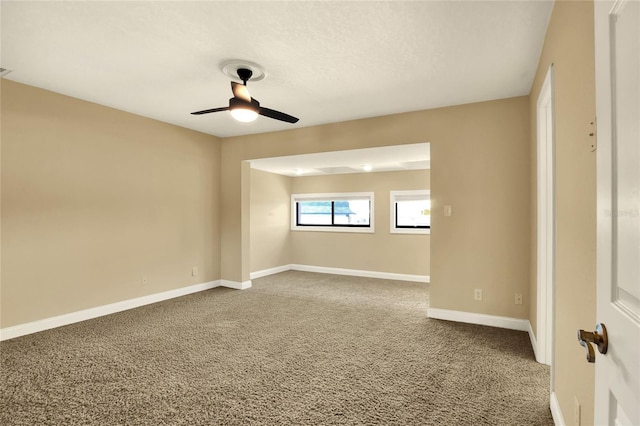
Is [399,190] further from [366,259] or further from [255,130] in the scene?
[255,130]

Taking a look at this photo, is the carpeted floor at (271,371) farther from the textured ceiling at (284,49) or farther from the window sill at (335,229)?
the window sill at (335,229)

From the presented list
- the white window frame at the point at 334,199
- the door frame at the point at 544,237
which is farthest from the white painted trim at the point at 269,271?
the door frame at the point at 544,237

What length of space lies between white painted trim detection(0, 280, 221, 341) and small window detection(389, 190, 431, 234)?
3.81 metres

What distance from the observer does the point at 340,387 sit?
7.69 feet

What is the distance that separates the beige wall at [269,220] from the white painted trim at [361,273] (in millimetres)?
480

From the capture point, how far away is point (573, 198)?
1.59 meters

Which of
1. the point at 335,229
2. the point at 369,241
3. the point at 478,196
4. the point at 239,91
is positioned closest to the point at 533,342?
the point at 478,196

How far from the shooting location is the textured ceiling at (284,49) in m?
2.11

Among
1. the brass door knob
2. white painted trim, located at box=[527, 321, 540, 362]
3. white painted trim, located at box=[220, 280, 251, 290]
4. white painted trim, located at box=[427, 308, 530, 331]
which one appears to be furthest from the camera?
white painted trim, located at box=[220, 280, 251, 290]

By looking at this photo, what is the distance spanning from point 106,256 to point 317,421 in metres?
3.41

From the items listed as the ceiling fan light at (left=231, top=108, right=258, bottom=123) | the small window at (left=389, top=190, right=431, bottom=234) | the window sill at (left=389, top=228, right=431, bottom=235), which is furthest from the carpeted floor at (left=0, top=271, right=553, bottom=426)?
the small window at (left=389, top=190, right=431, bottom=234)

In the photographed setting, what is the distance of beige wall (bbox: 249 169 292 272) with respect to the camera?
666 cm

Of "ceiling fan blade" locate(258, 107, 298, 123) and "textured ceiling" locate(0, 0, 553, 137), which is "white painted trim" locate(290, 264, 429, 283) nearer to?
"textured ceiling" locate(0, 0, 553, 137)

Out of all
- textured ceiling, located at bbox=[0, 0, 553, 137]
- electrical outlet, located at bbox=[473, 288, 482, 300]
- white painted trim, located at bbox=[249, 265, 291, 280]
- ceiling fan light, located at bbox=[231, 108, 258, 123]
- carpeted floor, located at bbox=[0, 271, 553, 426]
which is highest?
textured ceiling, located at bbox=[0, 0, 553, 137]
